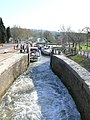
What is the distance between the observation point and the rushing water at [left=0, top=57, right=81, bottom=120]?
14.5 metres

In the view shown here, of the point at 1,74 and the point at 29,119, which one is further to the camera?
the point at 1,74

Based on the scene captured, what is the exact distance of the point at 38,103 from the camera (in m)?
16.9

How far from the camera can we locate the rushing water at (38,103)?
572 inches

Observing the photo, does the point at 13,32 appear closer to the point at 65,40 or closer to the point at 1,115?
the point at 65,40

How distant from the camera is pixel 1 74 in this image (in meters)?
18.0

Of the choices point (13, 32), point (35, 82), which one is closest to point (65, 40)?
point (13, 32)

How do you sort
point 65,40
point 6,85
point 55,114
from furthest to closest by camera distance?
point 65,40, point 6,85, point 55,114

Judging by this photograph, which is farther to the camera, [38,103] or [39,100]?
[39,100]

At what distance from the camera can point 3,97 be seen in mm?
18172

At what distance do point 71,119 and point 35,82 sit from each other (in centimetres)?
1050

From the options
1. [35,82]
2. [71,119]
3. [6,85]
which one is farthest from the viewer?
[35,82]

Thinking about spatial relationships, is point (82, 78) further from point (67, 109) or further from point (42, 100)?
point (42, 100)

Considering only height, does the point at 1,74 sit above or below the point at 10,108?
above

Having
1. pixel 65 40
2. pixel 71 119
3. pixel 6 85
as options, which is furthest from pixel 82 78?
pixel 65 40
